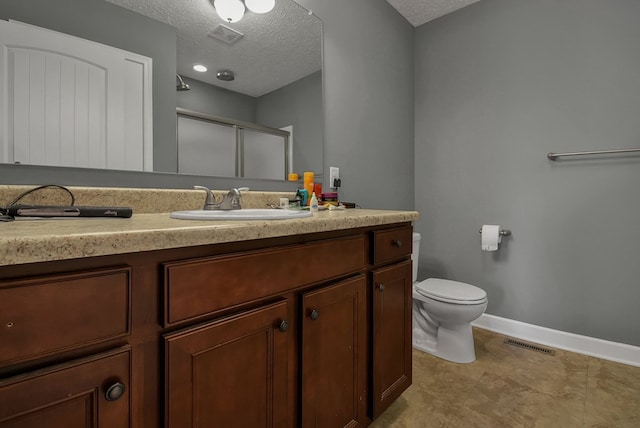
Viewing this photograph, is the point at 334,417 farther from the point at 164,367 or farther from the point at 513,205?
the point at 513,205

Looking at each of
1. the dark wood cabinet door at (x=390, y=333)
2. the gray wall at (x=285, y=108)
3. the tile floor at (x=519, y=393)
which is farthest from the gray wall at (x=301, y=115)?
the tile floor at (x=519, y=393)

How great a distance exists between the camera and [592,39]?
70.6 inches

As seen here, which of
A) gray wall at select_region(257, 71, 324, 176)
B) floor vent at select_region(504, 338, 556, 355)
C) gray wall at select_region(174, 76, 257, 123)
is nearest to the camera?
gray wall at select_region(174, 76, 257, 123)

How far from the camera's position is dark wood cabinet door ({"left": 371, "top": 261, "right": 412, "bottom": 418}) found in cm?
111

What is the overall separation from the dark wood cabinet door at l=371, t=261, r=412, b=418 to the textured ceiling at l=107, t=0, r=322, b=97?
1.04m

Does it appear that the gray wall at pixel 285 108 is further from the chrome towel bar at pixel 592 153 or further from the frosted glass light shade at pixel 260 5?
the chrome towel bar at pixel 592 153

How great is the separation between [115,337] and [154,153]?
0.79 metres

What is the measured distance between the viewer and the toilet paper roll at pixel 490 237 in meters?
2.01

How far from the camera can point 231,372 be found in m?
0.68

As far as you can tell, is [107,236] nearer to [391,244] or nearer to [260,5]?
[391,244]

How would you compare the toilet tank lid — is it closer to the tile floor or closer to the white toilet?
the white toilet

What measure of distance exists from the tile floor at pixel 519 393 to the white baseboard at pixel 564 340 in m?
0.05

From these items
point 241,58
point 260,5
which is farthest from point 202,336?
point 260,5

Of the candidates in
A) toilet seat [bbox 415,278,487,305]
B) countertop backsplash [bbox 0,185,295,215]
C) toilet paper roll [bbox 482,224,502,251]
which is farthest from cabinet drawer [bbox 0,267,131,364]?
toilet paper roll [bbox 482,224,502,251]
